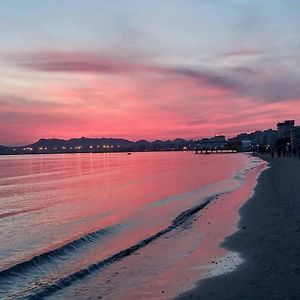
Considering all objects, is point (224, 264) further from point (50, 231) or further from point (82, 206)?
point (82, 206)

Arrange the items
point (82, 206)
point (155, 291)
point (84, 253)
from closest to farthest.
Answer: point (155, 291) < point (84, 253) < point (82, 206)

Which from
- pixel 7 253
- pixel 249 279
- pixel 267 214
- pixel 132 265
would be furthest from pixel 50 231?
pixel 249 279

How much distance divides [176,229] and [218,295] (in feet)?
31.6

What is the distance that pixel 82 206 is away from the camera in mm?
29578

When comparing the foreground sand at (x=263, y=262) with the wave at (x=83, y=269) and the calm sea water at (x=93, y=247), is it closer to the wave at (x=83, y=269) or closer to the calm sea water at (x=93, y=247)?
the calm sea water at (x=93, y=247)

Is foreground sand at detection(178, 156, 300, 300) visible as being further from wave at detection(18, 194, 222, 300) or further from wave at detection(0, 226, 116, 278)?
wave at detection(0, 226, 116, 278)

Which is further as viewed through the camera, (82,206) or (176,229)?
(82,206)

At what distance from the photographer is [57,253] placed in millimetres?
14672

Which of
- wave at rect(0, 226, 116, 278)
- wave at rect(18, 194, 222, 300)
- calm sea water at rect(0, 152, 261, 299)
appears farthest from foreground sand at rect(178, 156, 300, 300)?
wave at rect(0, 226, 116, 278)

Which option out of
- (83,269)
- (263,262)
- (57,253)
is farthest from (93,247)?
(263,262)

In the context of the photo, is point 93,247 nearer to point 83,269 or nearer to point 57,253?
point 57,253

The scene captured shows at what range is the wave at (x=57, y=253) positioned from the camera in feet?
41.1

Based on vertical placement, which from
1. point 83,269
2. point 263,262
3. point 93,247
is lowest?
point 93,247

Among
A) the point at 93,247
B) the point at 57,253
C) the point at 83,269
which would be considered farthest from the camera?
the point at 93,247
